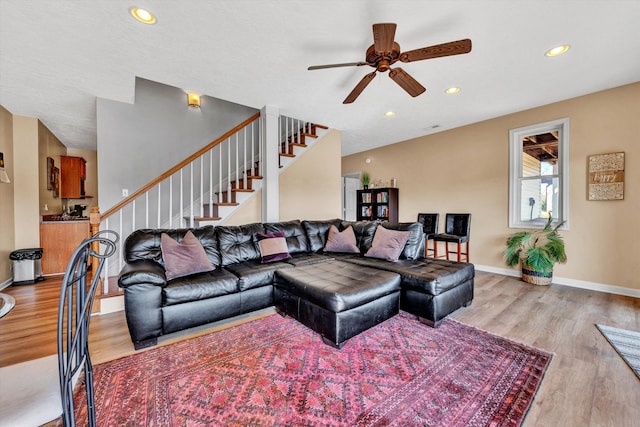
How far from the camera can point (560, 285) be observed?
3652mm

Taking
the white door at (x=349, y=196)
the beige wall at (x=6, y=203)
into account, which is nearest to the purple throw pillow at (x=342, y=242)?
the white door at (x=349, y=196)

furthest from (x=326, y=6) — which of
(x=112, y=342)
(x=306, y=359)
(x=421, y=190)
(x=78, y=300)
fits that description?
(x=421, y=190)

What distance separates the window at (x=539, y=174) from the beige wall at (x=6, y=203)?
743 centimetres

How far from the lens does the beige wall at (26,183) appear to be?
3.92 m

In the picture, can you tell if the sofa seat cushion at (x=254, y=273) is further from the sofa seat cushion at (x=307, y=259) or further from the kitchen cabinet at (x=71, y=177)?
the kitchen cabinet at (x=71, y=177)

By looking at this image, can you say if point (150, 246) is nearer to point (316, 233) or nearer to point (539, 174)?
point (316, 233)

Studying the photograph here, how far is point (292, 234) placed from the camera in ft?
11.9

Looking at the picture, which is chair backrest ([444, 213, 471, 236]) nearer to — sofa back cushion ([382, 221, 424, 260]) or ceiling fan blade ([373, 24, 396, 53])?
sofa back cushion ([382, 221, 424, 260])

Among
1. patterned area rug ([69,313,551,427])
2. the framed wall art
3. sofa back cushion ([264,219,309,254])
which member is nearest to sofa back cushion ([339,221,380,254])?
sofa back cushion ([264,219,309,254])

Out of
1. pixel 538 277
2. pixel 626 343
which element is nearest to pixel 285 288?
pixel 626 343

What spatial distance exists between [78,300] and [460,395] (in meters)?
1.94

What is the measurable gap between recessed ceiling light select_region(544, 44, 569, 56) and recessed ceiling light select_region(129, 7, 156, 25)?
3544 mm

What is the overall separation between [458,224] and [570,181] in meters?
1.53

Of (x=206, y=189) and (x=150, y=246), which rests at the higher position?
(x=206, y=189)
